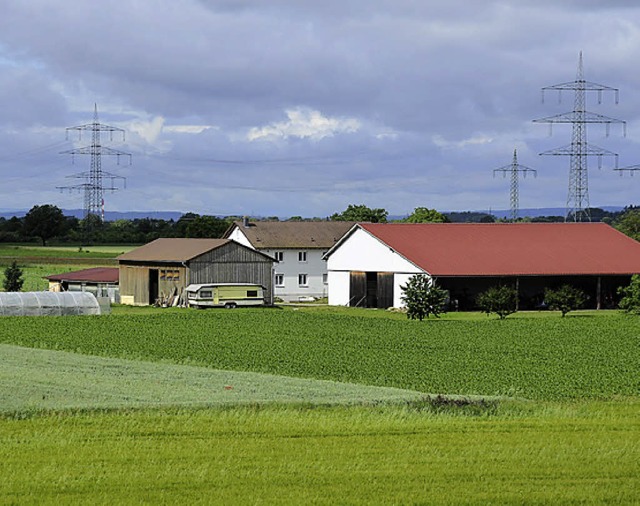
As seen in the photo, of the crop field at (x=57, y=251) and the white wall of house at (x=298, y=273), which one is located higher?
the crop field at (x=57, y=251)

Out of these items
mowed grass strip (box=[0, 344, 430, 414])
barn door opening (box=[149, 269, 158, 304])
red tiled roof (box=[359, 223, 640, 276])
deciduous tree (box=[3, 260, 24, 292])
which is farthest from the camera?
deciduous tree (box=[3, 260, 24, 292])

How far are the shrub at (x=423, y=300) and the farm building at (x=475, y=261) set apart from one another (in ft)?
11.6

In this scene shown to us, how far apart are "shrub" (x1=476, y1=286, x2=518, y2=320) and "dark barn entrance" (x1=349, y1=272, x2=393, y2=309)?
320 inches

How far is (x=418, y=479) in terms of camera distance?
664 inches

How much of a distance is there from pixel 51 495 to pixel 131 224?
166m

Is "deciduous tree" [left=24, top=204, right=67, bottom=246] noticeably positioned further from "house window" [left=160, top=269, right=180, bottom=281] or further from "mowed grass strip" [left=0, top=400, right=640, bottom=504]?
"mowed grass strip" [left=0, top=400, right=640, bottom=504]

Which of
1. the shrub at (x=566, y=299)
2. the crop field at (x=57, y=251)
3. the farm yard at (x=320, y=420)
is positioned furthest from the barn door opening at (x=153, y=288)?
the crop field at (x=57, y=251)

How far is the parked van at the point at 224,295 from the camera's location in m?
64.9

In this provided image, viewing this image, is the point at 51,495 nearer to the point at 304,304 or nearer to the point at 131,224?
the point at 304,304

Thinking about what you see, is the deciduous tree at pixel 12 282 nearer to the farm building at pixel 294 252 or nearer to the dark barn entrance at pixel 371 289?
the farm building at pixel 294 252

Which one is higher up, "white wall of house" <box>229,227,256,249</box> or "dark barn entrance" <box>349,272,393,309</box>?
"white wall of house" <box>229,227,256,249</box>

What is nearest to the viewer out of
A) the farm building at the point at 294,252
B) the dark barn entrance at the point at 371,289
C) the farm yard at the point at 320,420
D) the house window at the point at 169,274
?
the farm yard at the point at 320,420

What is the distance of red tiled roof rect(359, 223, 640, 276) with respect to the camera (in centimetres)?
6319

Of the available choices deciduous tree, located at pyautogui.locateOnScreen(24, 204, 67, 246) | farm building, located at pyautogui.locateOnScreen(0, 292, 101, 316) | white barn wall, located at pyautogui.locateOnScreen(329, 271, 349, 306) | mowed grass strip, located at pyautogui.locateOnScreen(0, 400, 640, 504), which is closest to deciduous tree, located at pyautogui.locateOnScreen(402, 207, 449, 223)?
white barn wall, located at pyautogui.locateOnScreen(329, 271, 349, 306)
